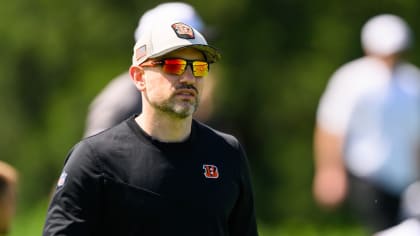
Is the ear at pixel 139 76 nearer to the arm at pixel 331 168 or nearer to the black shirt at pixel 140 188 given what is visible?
the black shirt at pixel 140 188

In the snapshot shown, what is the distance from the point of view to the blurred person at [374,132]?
995 cm

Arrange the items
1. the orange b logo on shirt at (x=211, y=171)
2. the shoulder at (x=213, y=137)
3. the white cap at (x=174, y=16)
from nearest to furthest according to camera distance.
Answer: the orange b logo on shirt at (x=211, y=171) → the shoulder at (x=213, y=137) → the white cap at (x=174, y=16)

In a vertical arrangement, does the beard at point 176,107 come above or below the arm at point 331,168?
above

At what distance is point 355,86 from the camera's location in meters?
10.1

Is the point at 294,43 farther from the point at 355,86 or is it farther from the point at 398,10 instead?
the point at 355,86

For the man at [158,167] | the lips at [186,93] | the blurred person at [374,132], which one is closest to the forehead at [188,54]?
the man at [158,167]

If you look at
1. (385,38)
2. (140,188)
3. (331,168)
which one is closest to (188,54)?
(140,188)

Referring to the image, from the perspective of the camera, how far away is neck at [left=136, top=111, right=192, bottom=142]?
6.05 metres

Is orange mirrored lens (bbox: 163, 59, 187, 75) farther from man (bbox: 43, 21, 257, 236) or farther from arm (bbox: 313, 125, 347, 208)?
arm (bbox: 313, 125, 347, 208)

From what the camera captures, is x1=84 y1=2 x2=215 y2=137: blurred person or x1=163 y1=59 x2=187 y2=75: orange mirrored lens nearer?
x1=163 y1=59 x2=187 y2=75: orange mirrored lens

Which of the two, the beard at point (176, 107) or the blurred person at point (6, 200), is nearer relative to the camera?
the beard at point (176, 107)

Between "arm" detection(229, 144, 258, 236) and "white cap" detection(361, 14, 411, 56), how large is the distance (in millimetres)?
4034

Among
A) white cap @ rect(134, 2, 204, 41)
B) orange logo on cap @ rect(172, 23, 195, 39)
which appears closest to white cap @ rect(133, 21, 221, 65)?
orange logo on cap @ rect(172, 23, 195, 39)

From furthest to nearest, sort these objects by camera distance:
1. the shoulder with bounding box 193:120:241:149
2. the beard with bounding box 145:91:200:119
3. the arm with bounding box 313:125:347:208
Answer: the arm with bounding box 313:125:347:208
the shoulder with bounding box 193:120:241:149
the beard with bounding box 145:91:200:119
